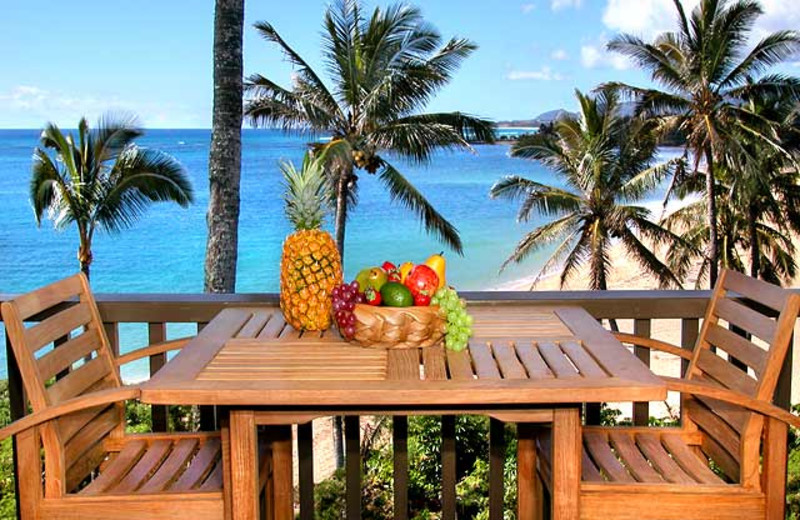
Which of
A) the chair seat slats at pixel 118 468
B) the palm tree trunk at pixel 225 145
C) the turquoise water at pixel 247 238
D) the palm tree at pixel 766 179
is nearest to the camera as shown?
the chair seat slats at pixel 118 468

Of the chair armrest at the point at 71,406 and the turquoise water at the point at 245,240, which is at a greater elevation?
the chair armrest at the point at 71,406

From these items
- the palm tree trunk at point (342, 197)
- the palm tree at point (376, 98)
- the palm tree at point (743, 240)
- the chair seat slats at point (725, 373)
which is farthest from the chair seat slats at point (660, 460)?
the palm tree at point (743, 240)

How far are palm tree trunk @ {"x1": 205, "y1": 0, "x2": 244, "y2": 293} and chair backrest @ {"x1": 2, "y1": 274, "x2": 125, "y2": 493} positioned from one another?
17.7 feet

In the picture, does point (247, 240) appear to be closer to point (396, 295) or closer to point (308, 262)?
point (308, 262)

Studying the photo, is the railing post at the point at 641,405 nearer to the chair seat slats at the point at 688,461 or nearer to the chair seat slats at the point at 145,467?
the chair seat slats at the point at 688,461

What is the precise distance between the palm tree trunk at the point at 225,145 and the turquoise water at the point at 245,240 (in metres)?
11.8

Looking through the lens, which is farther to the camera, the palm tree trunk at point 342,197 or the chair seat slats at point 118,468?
the palm tree trunk at point 342,197

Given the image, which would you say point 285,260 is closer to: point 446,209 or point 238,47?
point 238,47

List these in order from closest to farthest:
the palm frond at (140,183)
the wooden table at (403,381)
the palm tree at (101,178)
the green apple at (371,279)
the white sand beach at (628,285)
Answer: the wooden table at (403,381), the green apple at (371,279), the palm frond at (140,183), the palm tree at (101,178), the white sand beach at (628,285)

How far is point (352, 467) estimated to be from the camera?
2.49 m

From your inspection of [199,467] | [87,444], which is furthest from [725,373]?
[87,444]

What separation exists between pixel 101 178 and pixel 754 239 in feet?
54.3

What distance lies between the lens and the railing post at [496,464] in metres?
2.49

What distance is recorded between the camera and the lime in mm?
1967
